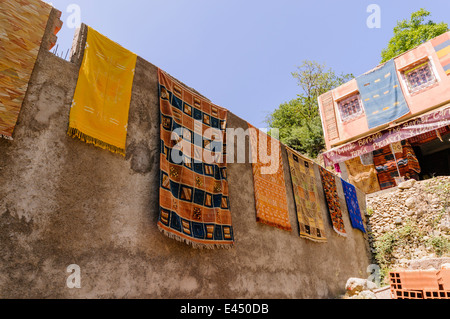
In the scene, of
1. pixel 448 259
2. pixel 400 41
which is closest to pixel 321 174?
pixel 448 259

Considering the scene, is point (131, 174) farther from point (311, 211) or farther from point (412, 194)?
point (412, 194)

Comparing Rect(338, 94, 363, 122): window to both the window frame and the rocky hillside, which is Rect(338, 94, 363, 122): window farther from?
the rocky hillside

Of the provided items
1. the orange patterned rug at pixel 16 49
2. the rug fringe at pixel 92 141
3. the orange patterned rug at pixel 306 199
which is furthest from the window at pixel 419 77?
the orange patterned rug at pixel 16 49

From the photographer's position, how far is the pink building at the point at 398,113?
9942 mm

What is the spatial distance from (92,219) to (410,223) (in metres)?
8.70

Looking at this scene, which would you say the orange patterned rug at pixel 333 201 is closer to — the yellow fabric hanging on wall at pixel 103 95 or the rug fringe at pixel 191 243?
the rug fringe at pixel 191 243

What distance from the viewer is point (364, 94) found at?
11812 millimetres

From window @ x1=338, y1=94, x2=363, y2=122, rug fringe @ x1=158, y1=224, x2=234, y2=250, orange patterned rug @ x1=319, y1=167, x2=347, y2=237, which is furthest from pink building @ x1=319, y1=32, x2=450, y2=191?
rug fringe @ x1=158, y1=224, x2=234, y2=250

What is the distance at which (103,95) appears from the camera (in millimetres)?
3402

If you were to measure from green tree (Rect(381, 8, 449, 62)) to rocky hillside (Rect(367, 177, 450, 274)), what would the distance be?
11.6 meters

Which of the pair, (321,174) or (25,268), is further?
(321,174)

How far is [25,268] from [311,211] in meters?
5.32

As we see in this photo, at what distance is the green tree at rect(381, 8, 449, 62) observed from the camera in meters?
16.5

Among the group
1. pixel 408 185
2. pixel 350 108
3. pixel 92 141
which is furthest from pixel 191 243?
pixel 350 108
